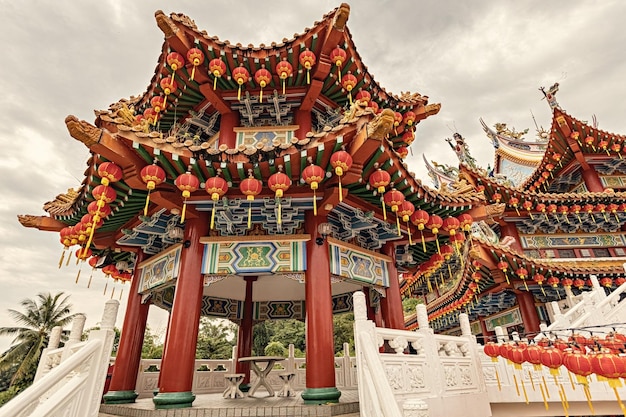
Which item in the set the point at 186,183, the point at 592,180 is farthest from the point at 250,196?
the point at 592,180

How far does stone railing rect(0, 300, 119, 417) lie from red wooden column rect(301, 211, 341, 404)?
9.91 ft

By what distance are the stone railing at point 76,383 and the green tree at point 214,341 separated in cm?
3071

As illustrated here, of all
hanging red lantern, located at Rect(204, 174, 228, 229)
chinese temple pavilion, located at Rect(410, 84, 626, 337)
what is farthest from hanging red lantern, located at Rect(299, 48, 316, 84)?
chinese temple pavilion, located at Rect(410, 84, 626, 337)

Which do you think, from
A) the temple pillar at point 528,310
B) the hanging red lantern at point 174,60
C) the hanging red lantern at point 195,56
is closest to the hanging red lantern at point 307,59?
the hanging red lantern at point 195,56

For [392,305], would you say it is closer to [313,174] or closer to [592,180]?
[313,174]

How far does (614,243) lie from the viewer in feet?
51.1

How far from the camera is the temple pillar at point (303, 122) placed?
8.55 metres

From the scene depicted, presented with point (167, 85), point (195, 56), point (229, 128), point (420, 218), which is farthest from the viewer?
point (229, 128)

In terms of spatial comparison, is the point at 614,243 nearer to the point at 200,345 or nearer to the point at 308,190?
the point at 308,190

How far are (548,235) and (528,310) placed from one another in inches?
171

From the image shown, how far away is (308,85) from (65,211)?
6125 mm

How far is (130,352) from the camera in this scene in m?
7.53

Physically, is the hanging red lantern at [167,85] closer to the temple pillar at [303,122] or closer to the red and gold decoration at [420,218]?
the temple pillar at [303,122]

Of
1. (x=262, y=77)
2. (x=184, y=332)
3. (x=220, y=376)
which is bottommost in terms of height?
(x=220, y=376)
